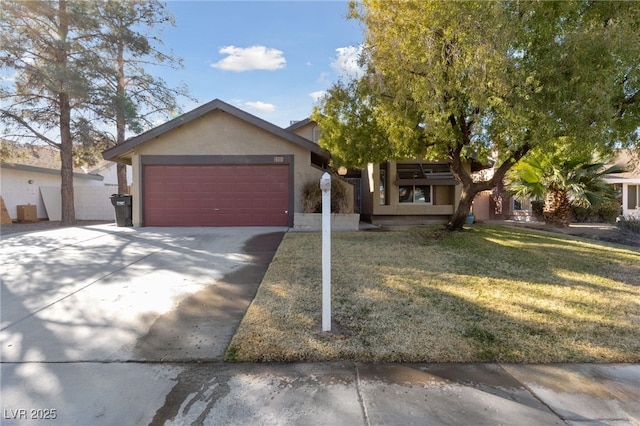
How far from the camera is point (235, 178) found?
13.4 metres

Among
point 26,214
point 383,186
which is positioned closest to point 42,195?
point 26,214

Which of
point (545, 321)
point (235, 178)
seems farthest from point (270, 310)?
point (235, 178)

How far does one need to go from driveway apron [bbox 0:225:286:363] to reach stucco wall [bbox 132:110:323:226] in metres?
4.49

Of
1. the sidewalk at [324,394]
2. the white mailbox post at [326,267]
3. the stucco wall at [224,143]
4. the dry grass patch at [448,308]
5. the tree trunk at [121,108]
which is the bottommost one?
the sidewalk at [324,394]

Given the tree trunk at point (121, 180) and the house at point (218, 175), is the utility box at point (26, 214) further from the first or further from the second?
the house at point (218, 175)

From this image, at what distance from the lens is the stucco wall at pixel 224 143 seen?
13328 mm

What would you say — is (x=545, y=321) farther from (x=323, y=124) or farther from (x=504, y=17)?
(x=323, y=124)

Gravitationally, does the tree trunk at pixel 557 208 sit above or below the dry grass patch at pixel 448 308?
above

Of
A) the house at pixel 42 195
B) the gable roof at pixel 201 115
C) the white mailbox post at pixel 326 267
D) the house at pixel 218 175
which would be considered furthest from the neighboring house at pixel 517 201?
the house at pixel 42 195

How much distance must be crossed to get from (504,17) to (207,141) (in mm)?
10134

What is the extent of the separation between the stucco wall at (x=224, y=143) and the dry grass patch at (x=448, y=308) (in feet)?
17.8

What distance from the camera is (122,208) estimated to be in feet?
43.7

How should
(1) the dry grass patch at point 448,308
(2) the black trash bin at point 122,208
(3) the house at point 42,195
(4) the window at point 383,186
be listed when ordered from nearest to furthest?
(1) the dry grass patch at point 448,308
(2) the black trash bin at point 122,208
(4) the window at point 383,186
(3) the house at point 42,195

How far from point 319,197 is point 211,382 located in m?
9.94
